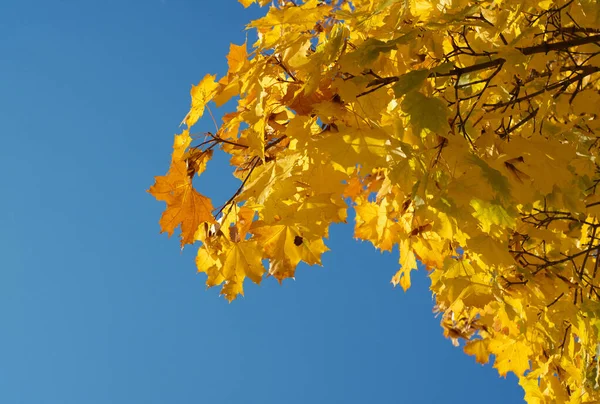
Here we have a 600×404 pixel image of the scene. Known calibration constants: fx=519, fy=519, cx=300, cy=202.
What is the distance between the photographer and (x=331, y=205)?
64.6 inches

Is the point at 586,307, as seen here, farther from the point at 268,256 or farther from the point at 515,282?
the point at 268,256

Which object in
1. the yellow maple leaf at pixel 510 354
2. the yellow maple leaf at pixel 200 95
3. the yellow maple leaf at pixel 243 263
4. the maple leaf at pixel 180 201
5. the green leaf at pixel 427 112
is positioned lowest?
the yellow maple leaf at pixel 510 354

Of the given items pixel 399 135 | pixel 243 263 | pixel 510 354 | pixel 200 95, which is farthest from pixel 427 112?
pixel 510 354

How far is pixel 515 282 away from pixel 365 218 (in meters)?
0.73

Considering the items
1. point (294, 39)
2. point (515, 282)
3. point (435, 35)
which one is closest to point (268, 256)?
point (294, 39)

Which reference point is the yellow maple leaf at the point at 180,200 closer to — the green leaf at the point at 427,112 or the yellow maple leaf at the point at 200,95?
the yellow maple leaf at the point at 200,95

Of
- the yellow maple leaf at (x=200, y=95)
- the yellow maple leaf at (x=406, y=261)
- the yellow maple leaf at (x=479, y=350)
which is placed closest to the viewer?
the yellow maple leaf at (x=200, y=95)

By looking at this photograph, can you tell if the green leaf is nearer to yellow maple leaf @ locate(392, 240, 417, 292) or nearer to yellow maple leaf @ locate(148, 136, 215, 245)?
yellow maple leaf @ locate(148, 136, 215, 245)

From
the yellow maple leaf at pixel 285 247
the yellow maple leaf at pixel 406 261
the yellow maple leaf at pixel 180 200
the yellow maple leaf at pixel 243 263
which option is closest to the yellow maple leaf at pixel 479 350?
the yellow maple leaf at pixel 406 261

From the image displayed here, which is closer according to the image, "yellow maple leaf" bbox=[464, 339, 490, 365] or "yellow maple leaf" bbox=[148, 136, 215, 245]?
"yellow maple leaf" bbox=[148, 136, 215, 245]

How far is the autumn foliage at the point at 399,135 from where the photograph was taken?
55.4 inches

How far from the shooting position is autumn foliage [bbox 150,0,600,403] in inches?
55.4

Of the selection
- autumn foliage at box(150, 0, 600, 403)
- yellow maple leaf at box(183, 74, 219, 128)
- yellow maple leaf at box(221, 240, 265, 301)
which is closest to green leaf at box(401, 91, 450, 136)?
autumn foliage at box(150, 0, 600, 403)

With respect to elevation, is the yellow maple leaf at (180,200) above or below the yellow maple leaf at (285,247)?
above
